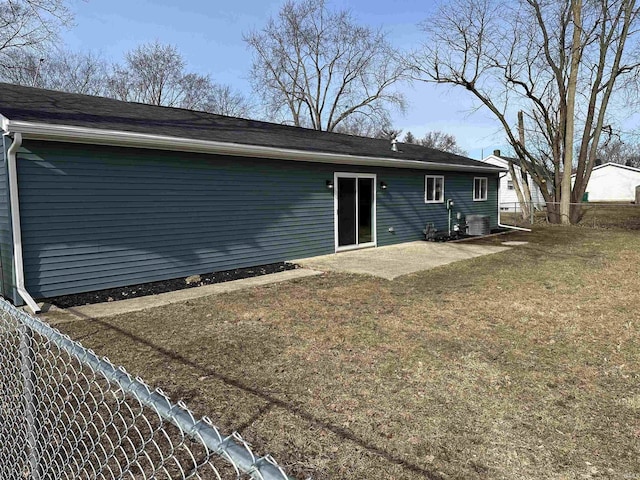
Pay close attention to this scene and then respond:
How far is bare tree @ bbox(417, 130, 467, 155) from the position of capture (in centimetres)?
5688

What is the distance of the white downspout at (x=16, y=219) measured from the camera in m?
5.45

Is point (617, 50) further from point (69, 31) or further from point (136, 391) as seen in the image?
point (136, 391)

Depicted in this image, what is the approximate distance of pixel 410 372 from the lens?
3484mm

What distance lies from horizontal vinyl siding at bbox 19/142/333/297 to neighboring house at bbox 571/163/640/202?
147 ft

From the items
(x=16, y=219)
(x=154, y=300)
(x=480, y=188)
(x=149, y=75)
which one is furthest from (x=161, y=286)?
(x=149, y=75)

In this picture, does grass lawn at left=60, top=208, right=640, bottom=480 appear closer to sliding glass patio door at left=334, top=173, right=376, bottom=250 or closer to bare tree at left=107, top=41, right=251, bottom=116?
sliding glass patio door at left=334, top=173, right=376, bottom=250

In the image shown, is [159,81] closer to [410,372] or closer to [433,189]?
[433,189]

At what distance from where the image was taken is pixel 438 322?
4809 millimetres

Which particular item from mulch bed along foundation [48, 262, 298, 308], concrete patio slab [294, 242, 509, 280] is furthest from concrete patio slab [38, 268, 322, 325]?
concrete patio slab [294, 242, 509, 280]

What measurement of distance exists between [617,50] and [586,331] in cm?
1705

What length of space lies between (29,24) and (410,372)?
15.4 metres

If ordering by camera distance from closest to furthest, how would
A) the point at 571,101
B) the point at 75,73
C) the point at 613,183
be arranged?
the point at 571,101, the point at 75,73, the point at 613,183

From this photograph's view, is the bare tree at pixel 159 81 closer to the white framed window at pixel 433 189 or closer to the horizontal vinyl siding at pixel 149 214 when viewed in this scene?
the white framed window at pixel 433 189

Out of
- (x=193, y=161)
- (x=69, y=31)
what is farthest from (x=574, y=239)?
(x=69, y=31)
